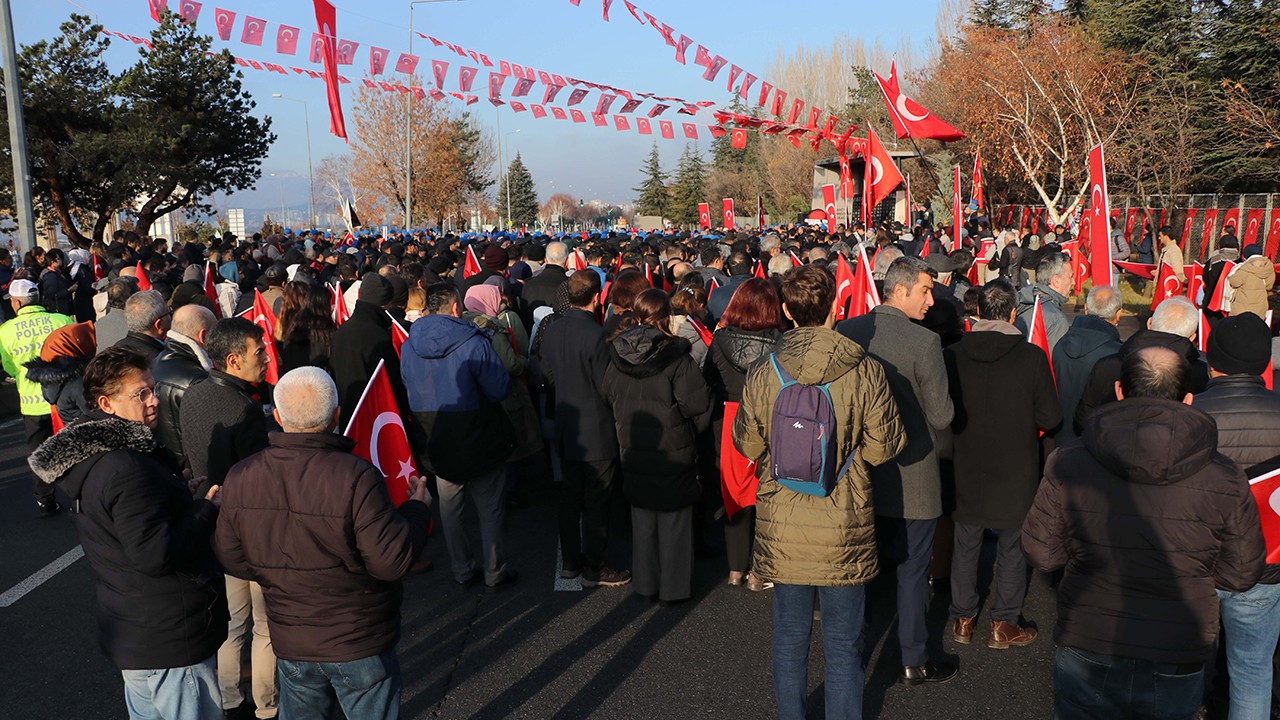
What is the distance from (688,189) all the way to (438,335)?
8487 centimetres

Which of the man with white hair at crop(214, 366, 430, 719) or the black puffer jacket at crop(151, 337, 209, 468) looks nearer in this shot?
the man with white hair at crop(214, 366, 430, 719)

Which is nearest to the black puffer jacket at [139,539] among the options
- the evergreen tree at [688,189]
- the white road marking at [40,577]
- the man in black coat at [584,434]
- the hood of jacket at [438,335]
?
the hood of jacket at [438,335]

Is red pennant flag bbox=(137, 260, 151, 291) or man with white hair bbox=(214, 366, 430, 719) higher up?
red pennant flag bbox=(137, 260, 151, 291)

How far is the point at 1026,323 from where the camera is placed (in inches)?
238

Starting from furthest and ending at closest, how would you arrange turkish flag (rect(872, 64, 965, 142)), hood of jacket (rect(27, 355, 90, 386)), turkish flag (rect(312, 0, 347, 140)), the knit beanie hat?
turkish flag (rect(312, 0, 347, 140)) < turkish flag (rect(872, 64, 965, 142)) < hood of jacket (rect(27, 355, 90, 386)) < the knit beanie hat

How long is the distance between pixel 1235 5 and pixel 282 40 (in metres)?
27.1

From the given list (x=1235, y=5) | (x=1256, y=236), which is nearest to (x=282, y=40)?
(x=1256, y=236)

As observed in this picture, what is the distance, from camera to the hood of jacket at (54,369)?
5.93 metres

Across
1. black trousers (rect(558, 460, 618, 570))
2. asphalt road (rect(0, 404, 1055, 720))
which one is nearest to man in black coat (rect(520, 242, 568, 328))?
black trousers (rect(558, 460, 618, 570))

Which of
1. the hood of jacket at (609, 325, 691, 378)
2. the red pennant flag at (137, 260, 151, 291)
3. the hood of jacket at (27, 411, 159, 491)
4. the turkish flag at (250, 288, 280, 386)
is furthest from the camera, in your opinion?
the red pennant flag at (137, 260, 151, 291)

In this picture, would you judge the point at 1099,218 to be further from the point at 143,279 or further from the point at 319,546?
the point at 143,279

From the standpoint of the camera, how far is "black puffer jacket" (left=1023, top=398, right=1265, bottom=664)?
9.09ft

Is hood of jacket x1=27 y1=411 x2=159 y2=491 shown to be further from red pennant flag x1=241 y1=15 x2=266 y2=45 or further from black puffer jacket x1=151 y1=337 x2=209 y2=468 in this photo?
red pennant flag x1=241 y1=15 x2=266 y2=45

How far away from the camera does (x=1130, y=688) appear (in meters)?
2.96
